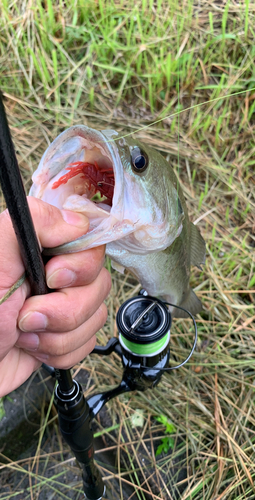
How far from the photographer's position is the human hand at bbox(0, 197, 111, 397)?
0.81m

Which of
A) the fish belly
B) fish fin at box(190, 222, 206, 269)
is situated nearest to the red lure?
the fish belly

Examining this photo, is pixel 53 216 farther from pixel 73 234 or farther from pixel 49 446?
pixel 49 446

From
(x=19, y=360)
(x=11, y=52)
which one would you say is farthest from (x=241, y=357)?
(x=11, y=52)

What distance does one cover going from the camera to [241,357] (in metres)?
2.02

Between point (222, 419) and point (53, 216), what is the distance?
1.48 metres

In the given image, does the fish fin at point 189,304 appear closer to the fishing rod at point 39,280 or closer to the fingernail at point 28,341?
the fishing rod at point 39,280

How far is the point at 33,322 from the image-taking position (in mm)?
857

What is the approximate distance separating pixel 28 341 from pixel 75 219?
347 mm

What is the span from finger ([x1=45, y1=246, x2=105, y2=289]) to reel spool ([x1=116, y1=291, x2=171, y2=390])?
1.18 feet

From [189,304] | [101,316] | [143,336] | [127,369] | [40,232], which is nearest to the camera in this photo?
[40,232]

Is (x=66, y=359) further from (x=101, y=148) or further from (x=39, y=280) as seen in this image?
(x=101, y=148)

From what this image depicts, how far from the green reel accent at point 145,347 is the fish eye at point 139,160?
1.97 feet

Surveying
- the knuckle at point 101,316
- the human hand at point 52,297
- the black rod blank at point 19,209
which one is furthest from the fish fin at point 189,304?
the black rod blank at point 19,209

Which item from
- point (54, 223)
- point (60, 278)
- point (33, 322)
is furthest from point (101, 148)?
point (33, 322)
